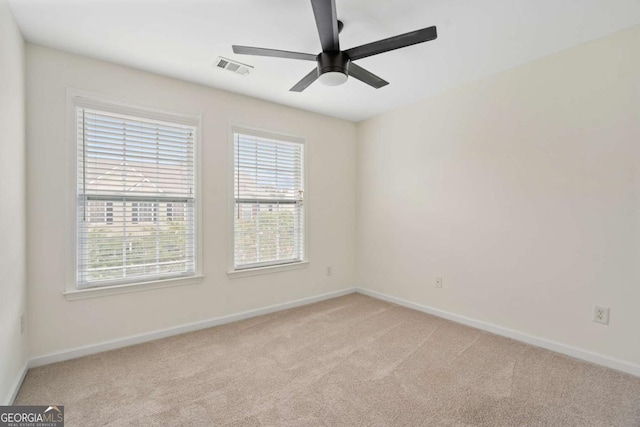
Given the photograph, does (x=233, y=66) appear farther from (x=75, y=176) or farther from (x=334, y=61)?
(x=75, y=176)

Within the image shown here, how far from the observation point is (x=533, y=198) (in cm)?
271

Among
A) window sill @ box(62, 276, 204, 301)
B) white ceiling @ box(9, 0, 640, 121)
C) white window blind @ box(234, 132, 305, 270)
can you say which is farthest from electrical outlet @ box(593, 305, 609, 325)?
window sill @ box(62, 276, 204, 301)

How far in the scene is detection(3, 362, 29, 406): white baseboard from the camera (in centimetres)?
183

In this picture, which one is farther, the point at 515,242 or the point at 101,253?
the point at 515,242

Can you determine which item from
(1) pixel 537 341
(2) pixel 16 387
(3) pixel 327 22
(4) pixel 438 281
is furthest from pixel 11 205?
(1) pixel 537 341

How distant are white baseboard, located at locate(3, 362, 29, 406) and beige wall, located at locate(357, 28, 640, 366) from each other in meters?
3.57

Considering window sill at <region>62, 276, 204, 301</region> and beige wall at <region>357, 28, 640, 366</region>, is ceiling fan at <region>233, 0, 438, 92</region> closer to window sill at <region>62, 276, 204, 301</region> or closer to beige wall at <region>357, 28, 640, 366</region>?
beige wall at <region>357, 28, 640, 366</region>

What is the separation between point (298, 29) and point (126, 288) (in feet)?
8.54

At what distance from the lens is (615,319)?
2.29 meters

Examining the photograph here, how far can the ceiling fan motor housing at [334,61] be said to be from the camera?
6.55ft

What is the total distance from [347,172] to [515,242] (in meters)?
2.30

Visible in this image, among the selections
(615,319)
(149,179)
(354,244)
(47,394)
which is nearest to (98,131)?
(149,179)

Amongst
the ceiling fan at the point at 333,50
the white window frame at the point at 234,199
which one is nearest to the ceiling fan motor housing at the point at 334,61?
the ceiling fan at the point at 333,50

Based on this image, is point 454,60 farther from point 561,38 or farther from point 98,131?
point 98,131
